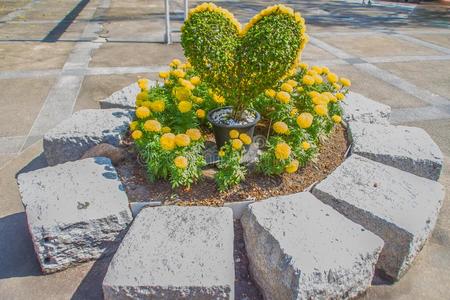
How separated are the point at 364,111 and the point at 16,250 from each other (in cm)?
387

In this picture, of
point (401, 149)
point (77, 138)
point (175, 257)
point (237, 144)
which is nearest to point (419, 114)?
point (401, 149)

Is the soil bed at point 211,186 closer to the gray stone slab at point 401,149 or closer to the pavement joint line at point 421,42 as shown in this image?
the gray stone slab at point 401,149

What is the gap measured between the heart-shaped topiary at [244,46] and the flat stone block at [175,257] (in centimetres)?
116

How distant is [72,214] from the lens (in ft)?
→ 8.32

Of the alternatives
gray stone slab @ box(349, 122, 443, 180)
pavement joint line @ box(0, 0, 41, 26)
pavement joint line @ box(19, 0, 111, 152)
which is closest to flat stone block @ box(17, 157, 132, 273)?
pavement joint line @ box(19, 0, 111, 152)

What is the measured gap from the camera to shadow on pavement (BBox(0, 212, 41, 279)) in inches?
105

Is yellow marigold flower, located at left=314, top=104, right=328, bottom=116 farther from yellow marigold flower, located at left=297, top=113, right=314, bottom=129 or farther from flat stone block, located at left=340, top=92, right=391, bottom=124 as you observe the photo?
flat stone block, located at left=340, top=92, right=391, bottom=124

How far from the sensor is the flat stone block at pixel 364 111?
4250 millimetres

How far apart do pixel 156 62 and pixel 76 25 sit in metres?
5.20

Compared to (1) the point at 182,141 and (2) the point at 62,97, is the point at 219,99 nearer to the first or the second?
(1) the point at 182,141

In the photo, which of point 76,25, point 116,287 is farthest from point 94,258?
point 76,25

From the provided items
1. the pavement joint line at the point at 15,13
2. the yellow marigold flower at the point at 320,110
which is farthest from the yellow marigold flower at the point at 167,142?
the pavement joint line at the point at 15,13

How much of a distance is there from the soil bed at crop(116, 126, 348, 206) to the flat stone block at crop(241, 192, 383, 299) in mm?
338

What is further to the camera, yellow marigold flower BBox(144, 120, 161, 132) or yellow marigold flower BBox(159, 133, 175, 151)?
yellow marigold flower BBox(144, 120, 161, 132)
